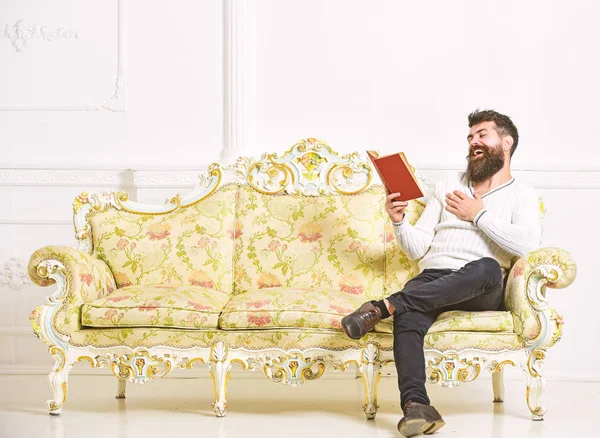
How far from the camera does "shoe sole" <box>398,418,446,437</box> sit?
2.55m

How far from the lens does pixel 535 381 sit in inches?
112

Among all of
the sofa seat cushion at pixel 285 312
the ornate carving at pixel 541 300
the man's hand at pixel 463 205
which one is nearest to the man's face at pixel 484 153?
the man's hand at pixel 463 205

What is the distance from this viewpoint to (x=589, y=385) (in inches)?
148

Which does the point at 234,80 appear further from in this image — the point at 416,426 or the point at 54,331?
the point at 416,426

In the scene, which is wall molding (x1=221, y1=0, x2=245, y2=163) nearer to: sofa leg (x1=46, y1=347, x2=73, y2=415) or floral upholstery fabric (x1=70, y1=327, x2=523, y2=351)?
floral upholstery fabric (x1=70, y1=327, x2=523, y2=351)

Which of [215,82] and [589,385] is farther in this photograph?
[215,82]

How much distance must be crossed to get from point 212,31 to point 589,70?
187cm

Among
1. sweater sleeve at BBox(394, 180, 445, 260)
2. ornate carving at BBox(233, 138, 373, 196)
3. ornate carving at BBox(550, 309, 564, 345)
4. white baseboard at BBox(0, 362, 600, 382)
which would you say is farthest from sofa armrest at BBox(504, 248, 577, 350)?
white baseboard at BBox(0, 362, 600, 382)

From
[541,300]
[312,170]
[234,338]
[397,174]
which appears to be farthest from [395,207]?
[234,338]

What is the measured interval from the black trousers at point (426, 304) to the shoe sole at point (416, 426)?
3.2 inches

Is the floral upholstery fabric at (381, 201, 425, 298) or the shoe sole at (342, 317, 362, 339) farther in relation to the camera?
the floral upholstery fabric at (381, 201, 425, 298)

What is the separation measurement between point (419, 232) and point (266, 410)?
0.93 meters

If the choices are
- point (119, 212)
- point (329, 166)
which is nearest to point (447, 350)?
point (329, 166)

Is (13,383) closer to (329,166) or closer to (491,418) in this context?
(329,166)
